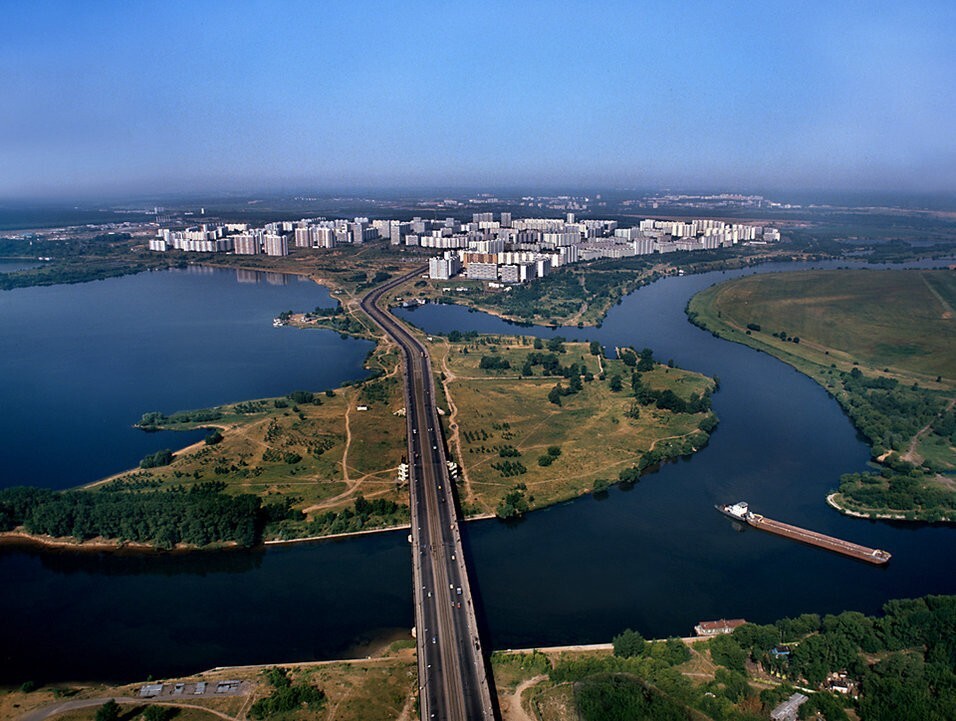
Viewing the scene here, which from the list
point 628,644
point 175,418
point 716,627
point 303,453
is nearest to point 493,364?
point 303,453

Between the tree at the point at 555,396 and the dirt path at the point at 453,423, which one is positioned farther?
the tree at the point at 555,396

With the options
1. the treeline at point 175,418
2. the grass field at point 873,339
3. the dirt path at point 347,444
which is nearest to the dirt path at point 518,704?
the dirt path at point 347,444

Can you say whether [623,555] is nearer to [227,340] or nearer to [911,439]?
[911,439]

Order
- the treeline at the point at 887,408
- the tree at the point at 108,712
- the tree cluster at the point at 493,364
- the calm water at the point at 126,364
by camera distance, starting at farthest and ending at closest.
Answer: the tree cluster at the point at 493,364
the treeline at the point at 887,408
the calm water at the point at 126,364
the tree at the point at 108,712

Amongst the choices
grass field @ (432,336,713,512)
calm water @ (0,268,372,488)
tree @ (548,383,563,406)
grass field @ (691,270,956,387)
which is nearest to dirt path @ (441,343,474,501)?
grass field @ (432,336,713,512)

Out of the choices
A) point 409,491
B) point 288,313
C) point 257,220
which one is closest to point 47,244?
point 257,220

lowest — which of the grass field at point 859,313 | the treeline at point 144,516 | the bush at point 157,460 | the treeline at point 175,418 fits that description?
the treeline at point 144,516

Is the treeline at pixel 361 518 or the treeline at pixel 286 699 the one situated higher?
the treeline at pixel 361 518

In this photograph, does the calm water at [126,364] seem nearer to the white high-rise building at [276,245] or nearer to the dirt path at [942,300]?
the white high-rise building at [276,245]
